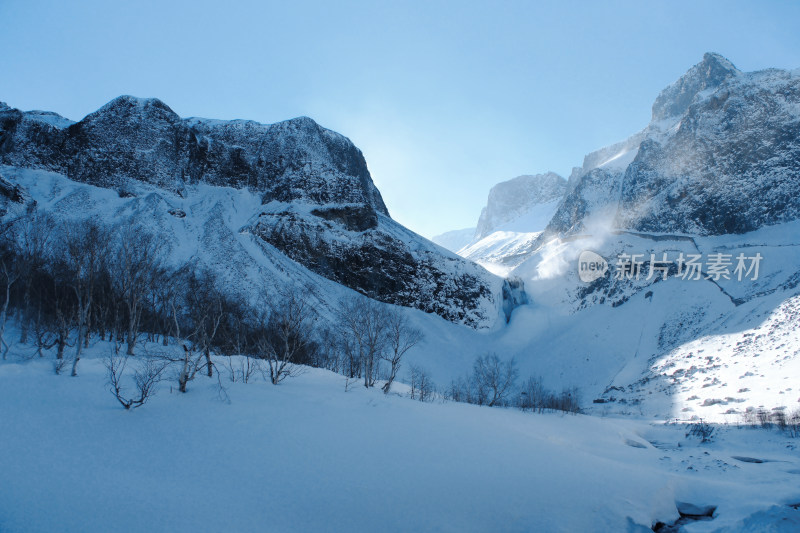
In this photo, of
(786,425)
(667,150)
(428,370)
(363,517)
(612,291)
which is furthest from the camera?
(667,150)

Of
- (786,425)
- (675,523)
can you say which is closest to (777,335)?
(786,425)

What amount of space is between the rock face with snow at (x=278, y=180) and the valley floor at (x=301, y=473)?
145 ft

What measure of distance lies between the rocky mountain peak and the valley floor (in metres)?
132

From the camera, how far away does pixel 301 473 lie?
959cm

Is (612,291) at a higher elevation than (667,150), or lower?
lower

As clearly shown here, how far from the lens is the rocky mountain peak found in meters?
107

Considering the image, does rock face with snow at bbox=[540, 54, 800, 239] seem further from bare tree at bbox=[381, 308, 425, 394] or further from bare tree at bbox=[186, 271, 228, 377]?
bare tree at bbox=[186, 271, 228, 377]

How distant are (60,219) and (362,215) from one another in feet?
142

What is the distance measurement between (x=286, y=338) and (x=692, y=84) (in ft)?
481

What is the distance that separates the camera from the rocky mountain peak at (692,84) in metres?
107

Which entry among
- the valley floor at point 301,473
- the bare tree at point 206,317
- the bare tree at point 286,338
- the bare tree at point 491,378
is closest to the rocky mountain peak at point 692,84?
the bare tree at point 491,378

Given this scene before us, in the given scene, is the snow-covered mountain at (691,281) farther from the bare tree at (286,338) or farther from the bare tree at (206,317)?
the bare tree at (206,317)

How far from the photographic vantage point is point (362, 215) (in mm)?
70250

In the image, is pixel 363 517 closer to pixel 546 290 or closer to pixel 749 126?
pixel 546 290
